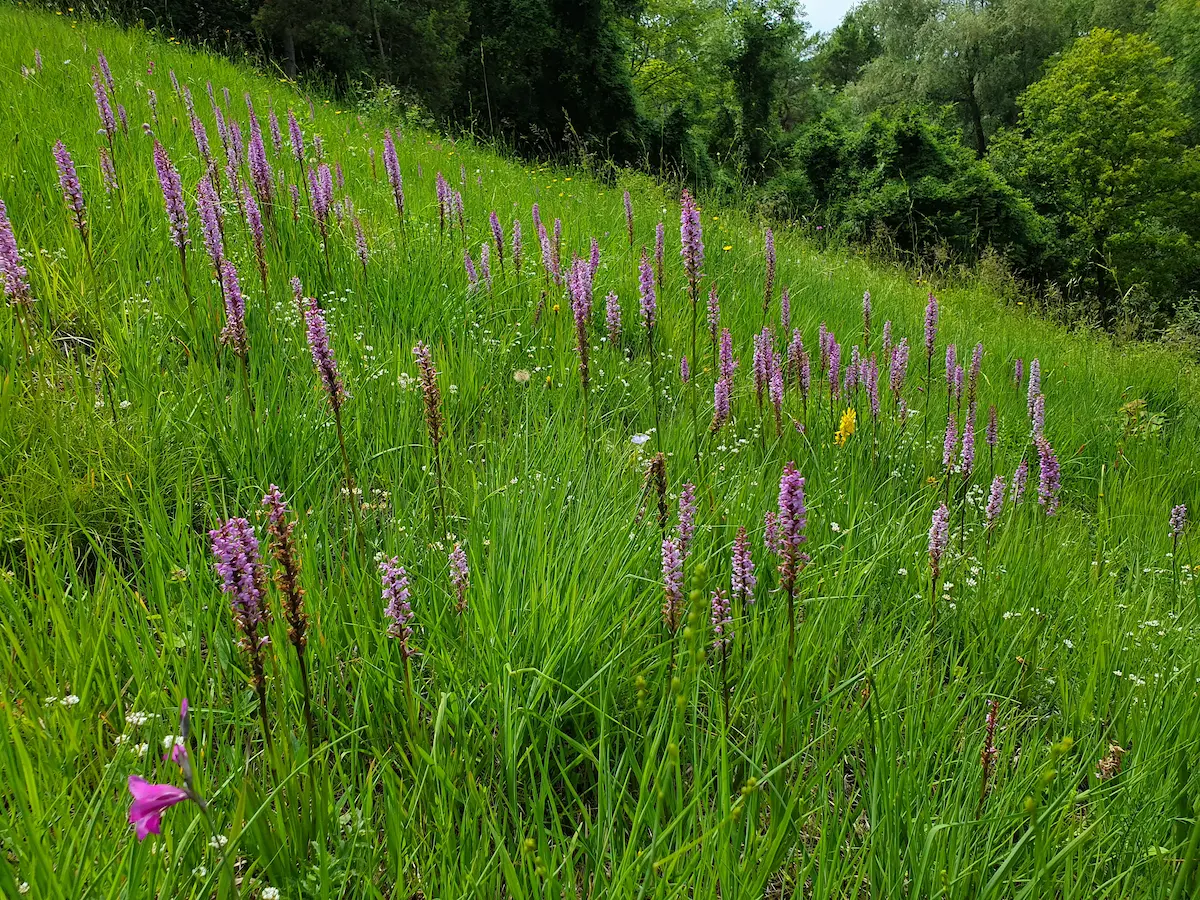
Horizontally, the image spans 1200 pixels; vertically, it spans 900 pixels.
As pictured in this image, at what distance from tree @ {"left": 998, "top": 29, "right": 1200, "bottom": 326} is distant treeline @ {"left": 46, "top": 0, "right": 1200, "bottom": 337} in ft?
0.28

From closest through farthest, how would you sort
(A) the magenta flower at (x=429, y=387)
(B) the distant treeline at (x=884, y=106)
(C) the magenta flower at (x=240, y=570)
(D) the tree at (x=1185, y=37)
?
(C) the magenta flower at (x=240, y=570)
(A) the magenta flower at (x=429, y=387)
(B) the distant treeline at (x=884, y=106)
(D) the tree at (x=1185, y=37)

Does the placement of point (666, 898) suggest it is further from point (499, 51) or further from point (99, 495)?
point (499, 51)

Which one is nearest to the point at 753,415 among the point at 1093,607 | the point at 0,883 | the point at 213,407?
the point at 1093,607

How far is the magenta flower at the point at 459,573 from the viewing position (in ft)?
4.78

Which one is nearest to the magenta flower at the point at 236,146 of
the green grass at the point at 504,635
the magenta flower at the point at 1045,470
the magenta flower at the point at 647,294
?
the green grass at the point at 504,635

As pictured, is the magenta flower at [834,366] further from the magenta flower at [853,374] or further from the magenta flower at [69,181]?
the magenta flower at [69,181]

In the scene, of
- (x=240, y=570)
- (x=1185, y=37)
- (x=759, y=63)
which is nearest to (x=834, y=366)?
(x=240, y=570)

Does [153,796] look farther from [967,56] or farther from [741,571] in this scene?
[967,56]

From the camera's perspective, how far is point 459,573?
1.50 m

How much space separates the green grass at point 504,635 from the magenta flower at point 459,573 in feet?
0.19

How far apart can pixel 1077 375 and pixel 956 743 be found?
22.9 ft

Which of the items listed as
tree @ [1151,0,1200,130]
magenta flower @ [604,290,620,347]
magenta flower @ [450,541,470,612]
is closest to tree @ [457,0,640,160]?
magenta flower @ [604,290,620,347]

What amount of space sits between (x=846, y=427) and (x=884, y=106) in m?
38.9

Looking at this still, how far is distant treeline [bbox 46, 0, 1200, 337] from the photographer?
15.9 meters
